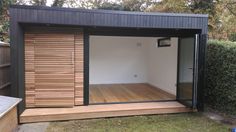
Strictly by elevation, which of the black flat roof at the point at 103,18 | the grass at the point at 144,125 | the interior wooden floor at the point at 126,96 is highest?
the black flat roof at the point at 103,18

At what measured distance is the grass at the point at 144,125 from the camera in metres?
4.04

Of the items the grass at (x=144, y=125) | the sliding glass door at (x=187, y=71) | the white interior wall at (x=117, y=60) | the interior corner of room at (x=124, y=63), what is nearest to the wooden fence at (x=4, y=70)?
the grass at (x=144, y=125)

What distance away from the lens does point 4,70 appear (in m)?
4.94

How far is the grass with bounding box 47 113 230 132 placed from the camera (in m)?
4.04

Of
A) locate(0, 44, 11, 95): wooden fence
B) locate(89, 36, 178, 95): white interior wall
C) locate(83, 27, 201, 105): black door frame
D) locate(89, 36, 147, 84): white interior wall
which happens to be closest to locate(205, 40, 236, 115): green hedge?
locate(83, 27, 201, 105): black door frame

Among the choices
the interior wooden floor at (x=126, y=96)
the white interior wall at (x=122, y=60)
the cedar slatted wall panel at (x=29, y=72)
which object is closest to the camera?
the cedar slatted wall panel at (x=29, y=72)

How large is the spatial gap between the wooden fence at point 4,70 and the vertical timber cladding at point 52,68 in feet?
1.98

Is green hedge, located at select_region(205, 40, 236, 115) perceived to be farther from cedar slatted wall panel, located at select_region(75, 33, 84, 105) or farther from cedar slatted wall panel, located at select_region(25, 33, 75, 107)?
cedar slatted wall panel, located at select_region(25, 33, 75, 107)

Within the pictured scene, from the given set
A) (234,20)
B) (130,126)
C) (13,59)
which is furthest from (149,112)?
(234,20)

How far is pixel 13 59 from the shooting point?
4141mm

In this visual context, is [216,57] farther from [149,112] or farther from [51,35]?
[51,35]

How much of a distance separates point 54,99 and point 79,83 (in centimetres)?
65

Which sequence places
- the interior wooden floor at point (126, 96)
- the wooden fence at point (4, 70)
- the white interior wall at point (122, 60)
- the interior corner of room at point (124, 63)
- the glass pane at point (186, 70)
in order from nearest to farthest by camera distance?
1. the wooden fence at point (4, 70)
2. the glass pane at point (186, 70)
3. the interior wooden floor at point (126, 96)
4. the interior corner of room at point (124, 63)
5. the white interior wall at point (122, 60)

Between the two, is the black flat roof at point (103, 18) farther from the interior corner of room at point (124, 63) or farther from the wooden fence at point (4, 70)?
the interior corner of room at point (124, 63)
